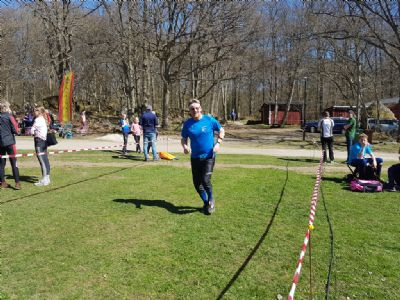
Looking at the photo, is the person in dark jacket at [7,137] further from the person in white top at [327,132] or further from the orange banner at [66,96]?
the orange banner at [66,96]

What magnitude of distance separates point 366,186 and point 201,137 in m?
4.58

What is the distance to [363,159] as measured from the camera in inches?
352

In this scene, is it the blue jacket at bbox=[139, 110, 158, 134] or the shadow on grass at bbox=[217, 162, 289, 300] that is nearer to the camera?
the shadow on grass at bbox=[217, 162, 289, 300]

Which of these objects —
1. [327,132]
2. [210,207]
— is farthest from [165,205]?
[327,132]

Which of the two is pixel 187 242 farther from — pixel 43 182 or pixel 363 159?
pixel 363 159

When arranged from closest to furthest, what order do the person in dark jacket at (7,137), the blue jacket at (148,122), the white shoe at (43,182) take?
the person in dark jacket at (7,137), the white shoe at (43,182), the blue jacket at (148,122)

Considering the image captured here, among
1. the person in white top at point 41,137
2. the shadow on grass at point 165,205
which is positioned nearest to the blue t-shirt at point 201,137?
the shadow on grass at point 165,205

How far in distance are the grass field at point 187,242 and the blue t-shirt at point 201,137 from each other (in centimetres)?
105

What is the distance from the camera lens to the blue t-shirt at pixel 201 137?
584 cm

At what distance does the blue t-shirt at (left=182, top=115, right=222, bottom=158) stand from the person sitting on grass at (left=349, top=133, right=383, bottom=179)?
4.82 meters

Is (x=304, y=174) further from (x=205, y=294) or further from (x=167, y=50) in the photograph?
(x=167, y=50)

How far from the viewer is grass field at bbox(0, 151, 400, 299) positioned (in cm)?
367

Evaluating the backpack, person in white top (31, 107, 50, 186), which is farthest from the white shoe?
the backpack

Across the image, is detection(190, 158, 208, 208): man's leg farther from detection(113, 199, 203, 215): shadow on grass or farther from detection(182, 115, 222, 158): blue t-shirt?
detection(113, 199, 203, 215): shadow on grass
